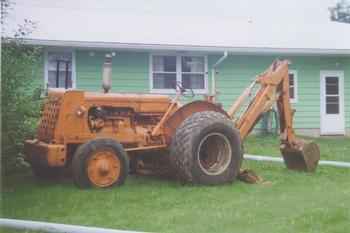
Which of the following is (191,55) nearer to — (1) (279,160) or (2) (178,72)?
(2) (178,72)

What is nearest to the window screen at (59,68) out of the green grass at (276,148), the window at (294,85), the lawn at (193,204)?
the green grass at (276,148)

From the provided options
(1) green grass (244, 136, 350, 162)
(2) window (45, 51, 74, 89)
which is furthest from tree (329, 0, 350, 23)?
(2) window (45, 51, 74, 89)

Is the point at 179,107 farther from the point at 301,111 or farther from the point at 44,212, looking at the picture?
the point at 301,111

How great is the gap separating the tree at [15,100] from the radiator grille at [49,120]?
12 cm

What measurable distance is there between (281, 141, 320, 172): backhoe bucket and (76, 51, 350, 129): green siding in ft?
25.4

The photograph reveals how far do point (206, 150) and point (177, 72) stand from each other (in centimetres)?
872

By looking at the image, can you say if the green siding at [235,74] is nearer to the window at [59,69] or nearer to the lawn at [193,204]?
the window at [59,69]

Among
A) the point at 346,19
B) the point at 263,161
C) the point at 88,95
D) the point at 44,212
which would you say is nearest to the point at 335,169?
the point at 263,161

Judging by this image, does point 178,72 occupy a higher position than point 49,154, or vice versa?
point 178,72

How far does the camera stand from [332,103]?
64.9ft

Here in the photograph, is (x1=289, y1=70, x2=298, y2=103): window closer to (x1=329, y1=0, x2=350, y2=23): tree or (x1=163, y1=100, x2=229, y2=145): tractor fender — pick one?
(x1=163, y1=100, x2=229, y2=145): tractor fender

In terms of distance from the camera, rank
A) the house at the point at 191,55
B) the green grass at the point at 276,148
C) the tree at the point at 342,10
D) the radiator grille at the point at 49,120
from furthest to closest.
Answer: the tree at the point at 342,10 → the house at the point at 191,55 → the green grass at the point at 276,148 → the radiator grille at the point at 49,120

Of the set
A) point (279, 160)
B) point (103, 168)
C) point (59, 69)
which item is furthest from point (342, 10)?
point (103, 168)

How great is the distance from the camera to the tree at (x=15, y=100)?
26.1 ft
